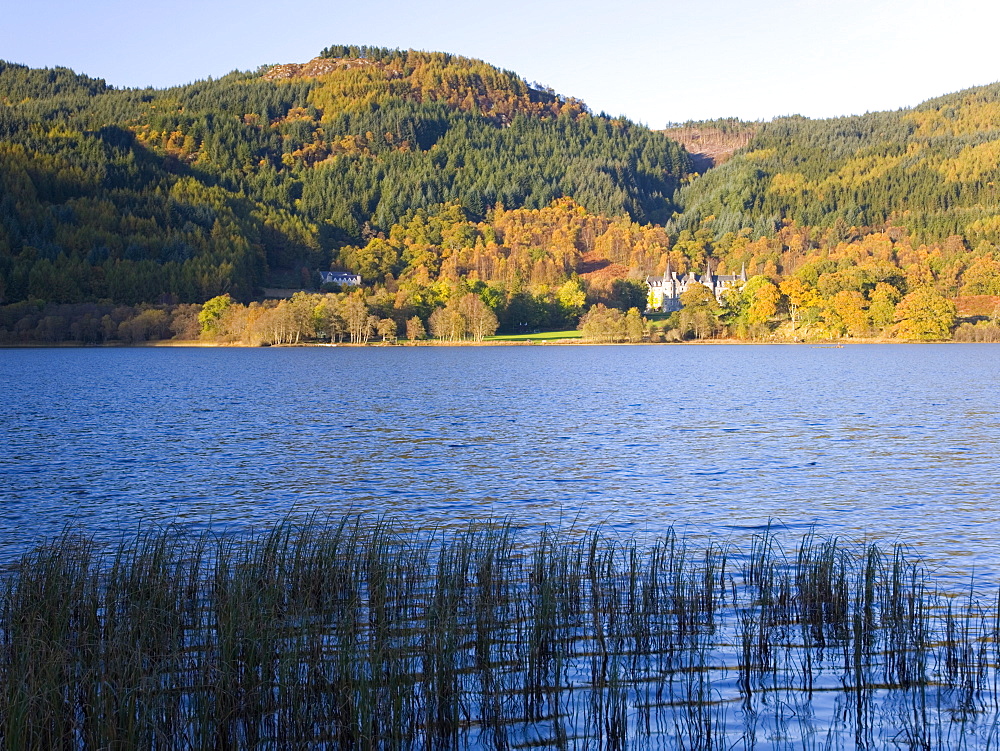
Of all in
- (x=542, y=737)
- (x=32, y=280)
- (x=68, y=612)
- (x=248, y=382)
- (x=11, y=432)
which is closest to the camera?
(x=542, y=737)

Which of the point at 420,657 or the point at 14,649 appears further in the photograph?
the point at 420,657

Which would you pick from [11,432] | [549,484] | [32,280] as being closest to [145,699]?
[549,484]

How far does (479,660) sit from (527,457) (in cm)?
2054

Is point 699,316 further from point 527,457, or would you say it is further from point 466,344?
point 527,457

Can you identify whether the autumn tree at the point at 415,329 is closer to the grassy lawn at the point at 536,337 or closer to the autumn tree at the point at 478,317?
the autumn tree at the point at 478,317

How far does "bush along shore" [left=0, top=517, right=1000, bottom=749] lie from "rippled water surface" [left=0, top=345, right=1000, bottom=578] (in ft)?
17.4

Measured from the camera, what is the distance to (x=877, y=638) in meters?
11.9

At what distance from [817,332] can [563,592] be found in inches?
6200

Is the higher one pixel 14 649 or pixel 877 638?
pixel 14 649

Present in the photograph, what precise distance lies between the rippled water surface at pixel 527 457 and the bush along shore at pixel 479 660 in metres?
5.29

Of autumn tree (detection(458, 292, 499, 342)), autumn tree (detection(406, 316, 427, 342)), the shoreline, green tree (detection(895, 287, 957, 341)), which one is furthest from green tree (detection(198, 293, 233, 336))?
green tree (detection(895, 287, 957, 341))

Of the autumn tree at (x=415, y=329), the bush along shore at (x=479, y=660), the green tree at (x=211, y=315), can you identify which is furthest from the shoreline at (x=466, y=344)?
the bush along shore at (x=479, y=660)

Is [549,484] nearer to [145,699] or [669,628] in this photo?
[669,628]

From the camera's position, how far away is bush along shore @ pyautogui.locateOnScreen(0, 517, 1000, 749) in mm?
8680
